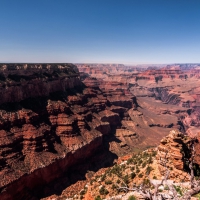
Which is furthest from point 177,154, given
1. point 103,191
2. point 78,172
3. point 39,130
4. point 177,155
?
point 78,172

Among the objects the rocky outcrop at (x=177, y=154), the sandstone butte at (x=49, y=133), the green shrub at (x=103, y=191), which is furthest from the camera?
the sandstone butte at (x=49, y=133)

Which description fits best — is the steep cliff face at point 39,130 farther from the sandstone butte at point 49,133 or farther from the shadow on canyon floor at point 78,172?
the shadow on canyon floor at point 78,172

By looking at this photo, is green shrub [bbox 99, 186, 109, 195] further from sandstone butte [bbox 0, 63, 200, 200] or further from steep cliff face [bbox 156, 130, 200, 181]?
sandstone butte [bbox 0, 63, 200, 200]

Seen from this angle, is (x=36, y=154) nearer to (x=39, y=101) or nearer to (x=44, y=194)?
(x=44, y=194)

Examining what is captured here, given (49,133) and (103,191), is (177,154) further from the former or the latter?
→ (49,133)

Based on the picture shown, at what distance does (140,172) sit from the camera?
28.2 metres

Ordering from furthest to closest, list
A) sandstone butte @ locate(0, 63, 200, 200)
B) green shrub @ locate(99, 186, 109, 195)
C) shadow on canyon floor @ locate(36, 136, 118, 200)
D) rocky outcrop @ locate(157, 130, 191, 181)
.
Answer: shadow on canyon floor @ locate(36, 136, 118, 200), sandstone butte @ locate(0, 63, 200, 200), green shrub @ locate(99, 186, 109, 195), rocky outcrop @ locate(157, 130, 191, 181)

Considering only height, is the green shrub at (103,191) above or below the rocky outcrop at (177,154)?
below

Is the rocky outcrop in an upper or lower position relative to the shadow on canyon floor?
upper

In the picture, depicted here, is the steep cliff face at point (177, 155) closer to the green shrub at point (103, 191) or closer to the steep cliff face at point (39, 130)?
the green shrub at point (103, 191)

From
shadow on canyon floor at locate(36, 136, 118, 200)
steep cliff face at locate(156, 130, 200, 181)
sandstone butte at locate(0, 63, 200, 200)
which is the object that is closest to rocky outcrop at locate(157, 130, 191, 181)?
steep cliff face at locate(156, 130, 200, 181)

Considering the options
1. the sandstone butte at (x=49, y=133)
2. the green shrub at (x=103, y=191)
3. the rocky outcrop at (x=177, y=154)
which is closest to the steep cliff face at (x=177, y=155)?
the rocky outcrop at (x=177, y=154)

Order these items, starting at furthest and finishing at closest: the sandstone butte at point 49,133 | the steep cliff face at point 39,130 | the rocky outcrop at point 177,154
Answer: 1. the sandstone butte at point 49,133
2. the steep cliff face at point 39,130
3. the rocky outcrop at point 177,154

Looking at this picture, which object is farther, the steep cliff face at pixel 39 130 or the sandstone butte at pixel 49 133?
the sandstone butte at pixel 49 133
